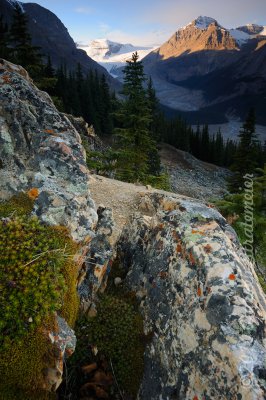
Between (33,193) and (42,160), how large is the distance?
116 cm

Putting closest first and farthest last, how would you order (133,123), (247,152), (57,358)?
(57,358) < (133,123) < (247,152)

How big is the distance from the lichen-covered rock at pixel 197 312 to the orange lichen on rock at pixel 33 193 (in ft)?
10.1

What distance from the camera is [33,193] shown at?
5840mm

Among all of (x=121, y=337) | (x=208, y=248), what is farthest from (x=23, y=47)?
(x=121, y=337)

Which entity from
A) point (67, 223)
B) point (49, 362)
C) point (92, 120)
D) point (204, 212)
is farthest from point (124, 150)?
point (92, 120)

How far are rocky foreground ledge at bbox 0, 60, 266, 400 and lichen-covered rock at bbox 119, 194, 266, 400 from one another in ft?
0.05

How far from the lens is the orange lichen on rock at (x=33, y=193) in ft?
18.9

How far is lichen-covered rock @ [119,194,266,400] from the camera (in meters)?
4.38

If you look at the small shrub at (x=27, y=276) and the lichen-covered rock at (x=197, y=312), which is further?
the lichen-covered rock at (x=197, y=312)

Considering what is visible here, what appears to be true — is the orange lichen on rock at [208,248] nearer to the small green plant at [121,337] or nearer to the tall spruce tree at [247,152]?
the small green plant at [121,337]

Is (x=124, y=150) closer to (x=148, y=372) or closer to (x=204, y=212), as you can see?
(x=204, y=212)

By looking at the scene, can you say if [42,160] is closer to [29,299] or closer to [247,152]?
[29,299]

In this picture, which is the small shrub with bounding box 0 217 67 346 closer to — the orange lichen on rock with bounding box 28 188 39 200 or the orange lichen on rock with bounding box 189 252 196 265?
the orange lichen on rock with bounding box 28 188 39 200

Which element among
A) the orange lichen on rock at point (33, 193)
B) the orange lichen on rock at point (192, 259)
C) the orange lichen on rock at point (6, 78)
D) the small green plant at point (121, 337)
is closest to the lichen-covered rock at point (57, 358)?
the small green plant at point (121, 337)
